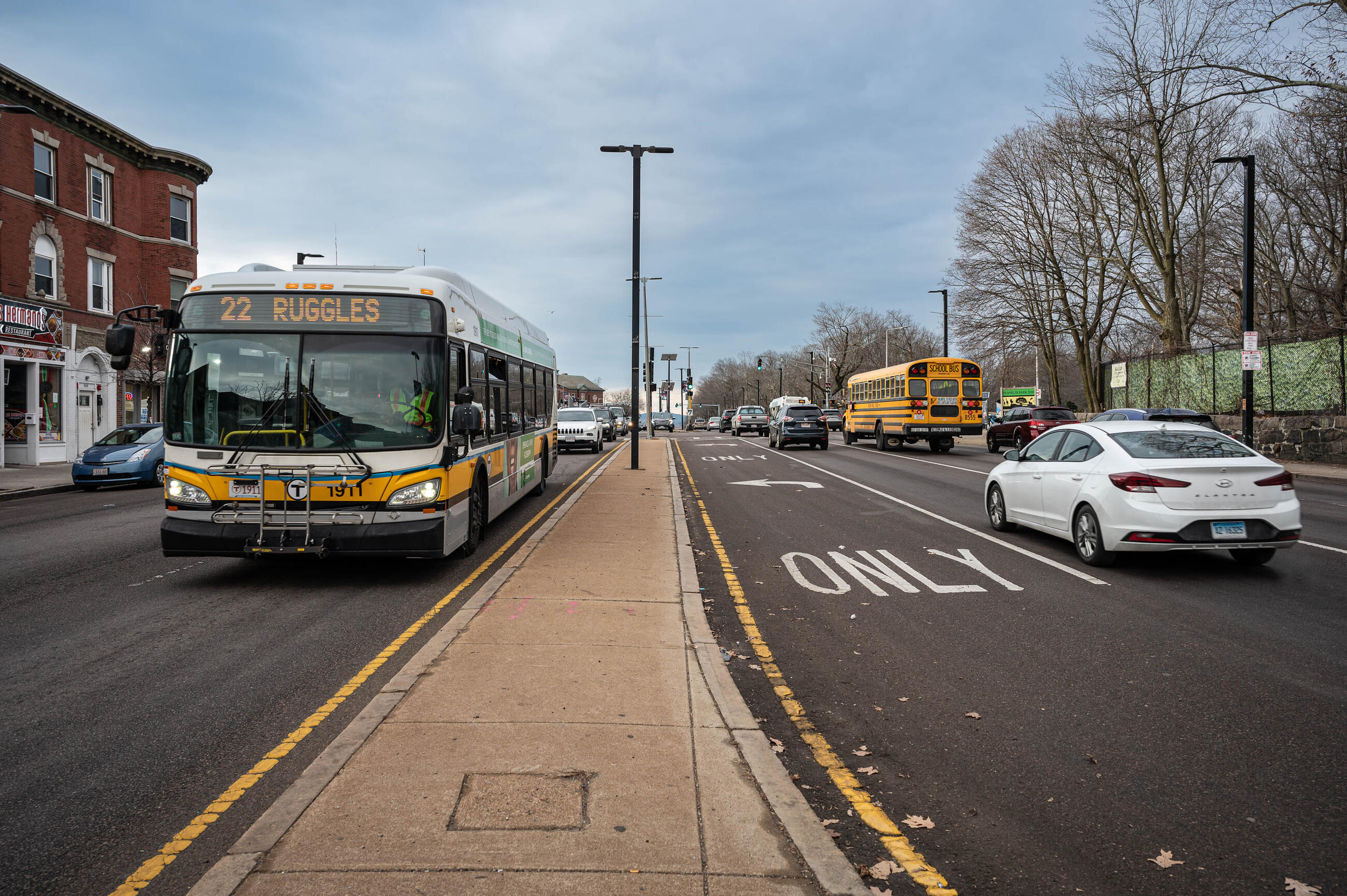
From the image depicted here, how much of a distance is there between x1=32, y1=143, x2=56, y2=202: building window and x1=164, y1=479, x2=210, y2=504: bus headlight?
24771mm

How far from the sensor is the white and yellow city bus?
781 centimetres

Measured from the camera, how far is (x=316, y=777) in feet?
12.3

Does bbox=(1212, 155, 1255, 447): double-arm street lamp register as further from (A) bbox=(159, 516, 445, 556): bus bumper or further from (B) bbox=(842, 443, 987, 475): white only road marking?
(A) bbox=(159, 516, 445, 556): bus bumper

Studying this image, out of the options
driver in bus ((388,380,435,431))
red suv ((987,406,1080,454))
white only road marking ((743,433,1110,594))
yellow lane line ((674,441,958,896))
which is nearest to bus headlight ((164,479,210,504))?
driver in bus ((388,380,435,431))

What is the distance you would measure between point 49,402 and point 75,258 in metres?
4.87

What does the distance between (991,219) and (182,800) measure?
44.1 m

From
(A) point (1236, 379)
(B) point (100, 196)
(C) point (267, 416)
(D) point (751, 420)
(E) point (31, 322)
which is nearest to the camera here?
(C) point (267, 416)

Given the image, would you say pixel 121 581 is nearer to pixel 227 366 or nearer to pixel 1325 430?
pixel 227 366

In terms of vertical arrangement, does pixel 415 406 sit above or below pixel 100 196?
below

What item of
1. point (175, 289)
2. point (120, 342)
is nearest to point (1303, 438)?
point (120, 342)

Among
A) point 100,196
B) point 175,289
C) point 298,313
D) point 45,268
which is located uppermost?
point 100,196

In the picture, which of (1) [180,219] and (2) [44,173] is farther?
(1) [180,219]

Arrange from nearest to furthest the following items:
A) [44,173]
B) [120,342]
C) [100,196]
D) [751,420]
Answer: [120,342], [44,173], [100,196], [751,420]

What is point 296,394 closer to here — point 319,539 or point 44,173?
point 319,539
